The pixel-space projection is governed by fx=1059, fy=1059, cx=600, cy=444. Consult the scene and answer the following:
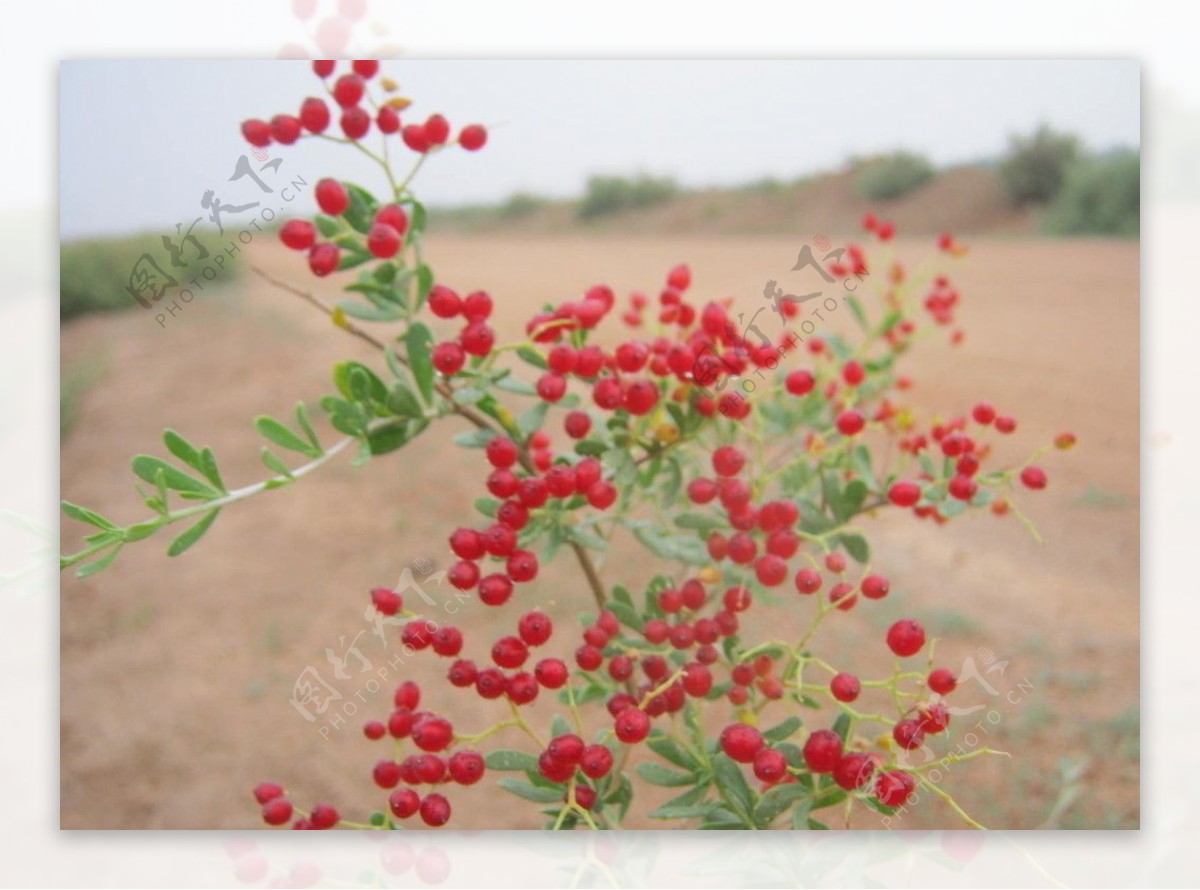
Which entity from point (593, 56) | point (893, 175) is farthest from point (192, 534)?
point (893, 175)

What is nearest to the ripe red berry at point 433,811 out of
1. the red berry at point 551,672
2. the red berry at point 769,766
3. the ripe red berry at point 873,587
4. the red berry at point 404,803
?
the red berry at point 404,803

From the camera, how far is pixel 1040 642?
1770mm

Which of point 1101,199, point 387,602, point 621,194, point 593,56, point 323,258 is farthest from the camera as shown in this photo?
point 621,194

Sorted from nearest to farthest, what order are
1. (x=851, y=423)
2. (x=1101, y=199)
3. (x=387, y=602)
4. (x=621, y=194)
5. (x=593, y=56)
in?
(x=387, y=602), (x=851, y=423), (x=593, y=56), (x=1101, y=199), (x=621, y=194)

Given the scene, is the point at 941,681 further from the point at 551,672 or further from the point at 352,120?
the point at 352,120

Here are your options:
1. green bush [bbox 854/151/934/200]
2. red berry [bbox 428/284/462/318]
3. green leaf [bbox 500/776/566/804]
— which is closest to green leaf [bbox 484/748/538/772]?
green leaf [bbox 500/776/566/804]

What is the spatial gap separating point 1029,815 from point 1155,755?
0.24 m

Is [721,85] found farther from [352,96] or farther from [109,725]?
[109,725]

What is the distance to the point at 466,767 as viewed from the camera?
771mm

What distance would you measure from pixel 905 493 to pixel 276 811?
58cm

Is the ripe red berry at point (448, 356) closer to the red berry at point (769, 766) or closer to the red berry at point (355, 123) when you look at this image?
the red berry at point (355, 123)

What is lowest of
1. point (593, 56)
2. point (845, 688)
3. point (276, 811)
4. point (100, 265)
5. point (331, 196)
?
point (276, 811)

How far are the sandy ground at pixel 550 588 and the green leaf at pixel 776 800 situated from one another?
351mm

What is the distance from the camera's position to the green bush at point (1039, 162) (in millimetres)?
1357
